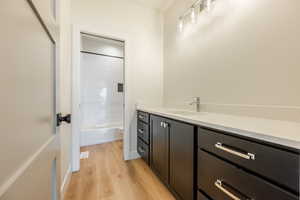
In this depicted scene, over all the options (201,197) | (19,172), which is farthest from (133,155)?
(19,172)

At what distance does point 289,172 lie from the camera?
531mm

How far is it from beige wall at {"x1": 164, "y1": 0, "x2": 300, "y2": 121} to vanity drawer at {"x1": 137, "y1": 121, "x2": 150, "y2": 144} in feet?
2.17

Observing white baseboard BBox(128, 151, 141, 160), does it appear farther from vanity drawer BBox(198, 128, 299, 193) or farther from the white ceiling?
the white ceiling

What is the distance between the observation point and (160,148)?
1.54 m

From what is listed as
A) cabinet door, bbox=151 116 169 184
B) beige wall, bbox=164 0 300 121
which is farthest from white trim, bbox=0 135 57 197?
beige wall, bbox=164 0 300 121

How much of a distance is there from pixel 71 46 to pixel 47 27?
1.49 meters

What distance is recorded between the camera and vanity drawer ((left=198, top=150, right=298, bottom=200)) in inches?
23.3

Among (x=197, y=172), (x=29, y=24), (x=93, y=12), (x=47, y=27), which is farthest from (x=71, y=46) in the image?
(x=197, y=172)

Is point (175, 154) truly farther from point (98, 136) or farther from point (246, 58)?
point (98, 136)

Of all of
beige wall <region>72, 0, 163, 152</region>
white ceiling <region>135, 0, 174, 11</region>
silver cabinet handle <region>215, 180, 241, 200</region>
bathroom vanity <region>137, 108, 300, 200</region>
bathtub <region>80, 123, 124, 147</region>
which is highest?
white ceiling <region>135, 0, 174, 11</region>

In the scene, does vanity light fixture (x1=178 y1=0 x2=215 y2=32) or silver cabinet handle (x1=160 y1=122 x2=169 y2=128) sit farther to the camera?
vanity light fixture (x1=178 y1=0 x2=215 y2=32)

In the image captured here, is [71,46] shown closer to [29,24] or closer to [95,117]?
[29,24]

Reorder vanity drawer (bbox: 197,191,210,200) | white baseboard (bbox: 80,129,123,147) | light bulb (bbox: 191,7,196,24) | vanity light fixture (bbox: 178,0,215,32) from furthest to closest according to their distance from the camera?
white baseboard (bbox: 80,129,123,147), light bulb (bbox: 191,7,196,24), vanity light fixture (bbox: 178,0,215,32), vanity drawer (bbox: 197,191,210,200)

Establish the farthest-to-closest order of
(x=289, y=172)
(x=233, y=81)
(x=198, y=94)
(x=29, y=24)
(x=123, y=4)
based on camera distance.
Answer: (x=123, y=4) → (x=198, y=94) → (x=233, y=81) → (x=289, y=172) → (x=29, y=24)
